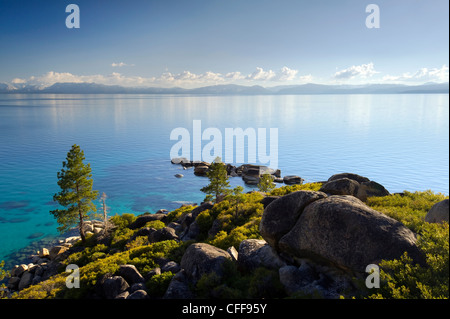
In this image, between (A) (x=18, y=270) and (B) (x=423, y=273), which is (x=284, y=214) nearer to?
(B) (x=423, y=273)

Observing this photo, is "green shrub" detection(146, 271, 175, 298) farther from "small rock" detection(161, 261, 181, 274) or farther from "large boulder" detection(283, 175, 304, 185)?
"large boulder" detection(283, 175, 304, 185)

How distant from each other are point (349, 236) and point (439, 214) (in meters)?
5.57

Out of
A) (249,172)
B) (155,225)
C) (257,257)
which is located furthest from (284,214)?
(249,172)

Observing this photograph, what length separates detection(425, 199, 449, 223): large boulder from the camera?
14.1 meters

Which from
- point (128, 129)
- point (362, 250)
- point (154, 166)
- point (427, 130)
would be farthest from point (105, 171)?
point (427, 130)

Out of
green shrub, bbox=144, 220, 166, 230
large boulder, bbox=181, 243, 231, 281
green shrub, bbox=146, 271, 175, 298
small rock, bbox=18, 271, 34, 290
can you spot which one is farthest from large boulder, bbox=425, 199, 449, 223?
small rock, bbox=18, 271, 34, 290

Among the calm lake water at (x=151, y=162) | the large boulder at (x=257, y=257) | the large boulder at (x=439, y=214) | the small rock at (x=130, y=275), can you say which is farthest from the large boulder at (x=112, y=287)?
the calm lake water at (x=151, y=162)

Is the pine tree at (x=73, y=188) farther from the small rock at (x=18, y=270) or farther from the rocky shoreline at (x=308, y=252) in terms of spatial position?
the rocky shoreline at (x=308, y=252)

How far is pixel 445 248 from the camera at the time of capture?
36.9ft

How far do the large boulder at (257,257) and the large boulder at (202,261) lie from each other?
97 centimetres

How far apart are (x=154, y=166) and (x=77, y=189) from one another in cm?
5198

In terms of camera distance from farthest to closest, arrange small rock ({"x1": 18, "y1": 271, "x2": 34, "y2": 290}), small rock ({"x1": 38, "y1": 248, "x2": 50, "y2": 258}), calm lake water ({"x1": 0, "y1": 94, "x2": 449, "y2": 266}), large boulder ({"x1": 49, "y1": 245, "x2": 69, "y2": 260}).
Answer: calm lake water ({"x1": 0, "y1": 94, "x2": 449, "y2": 266}) < small rock ({"x1": 38, "y1": 248, "x2": 50, "y2": 258}) < large boulder ({"x1": 49, "y1": 245, "x2": 69, "y2": 260}) < small rock ({"x1": 18, "y1": 271, "x2": 34, "y2": 290})

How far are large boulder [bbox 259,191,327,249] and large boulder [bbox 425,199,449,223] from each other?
220 inches
